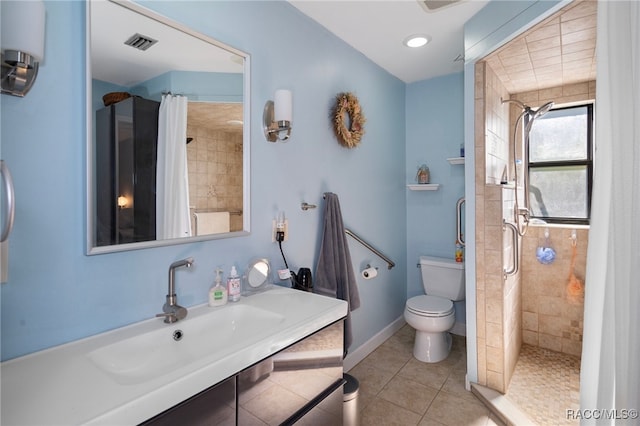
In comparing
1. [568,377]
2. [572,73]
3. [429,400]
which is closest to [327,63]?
[572,73]

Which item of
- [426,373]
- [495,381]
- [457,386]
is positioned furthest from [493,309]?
[426,373]

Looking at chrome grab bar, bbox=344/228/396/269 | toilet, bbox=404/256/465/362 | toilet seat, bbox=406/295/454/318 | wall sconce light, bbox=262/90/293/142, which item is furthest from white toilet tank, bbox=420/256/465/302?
wall sconce light, bbox=262/90/293/142

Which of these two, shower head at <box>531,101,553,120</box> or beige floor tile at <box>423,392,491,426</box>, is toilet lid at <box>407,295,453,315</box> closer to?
beige floor tile at <box>423,392,491,426</box>

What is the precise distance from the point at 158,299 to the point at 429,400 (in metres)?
1.79

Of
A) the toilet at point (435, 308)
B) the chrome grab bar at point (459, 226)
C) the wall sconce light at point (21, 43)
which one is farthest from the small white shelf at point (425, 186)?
the wall sconce light at point (21, 43)

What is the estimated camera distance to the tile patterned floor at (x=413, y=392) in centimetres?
193

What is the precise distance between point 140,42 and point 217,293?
104 centimetres

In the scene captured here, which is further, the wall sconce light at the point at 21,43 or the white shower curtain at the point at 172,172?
the white shower curtain at the point at 172,172

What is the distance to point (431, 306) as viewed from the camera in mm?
2588

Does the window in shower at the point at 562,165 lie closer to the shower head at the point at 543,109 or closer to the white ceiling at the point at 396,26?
the shower head at the point at 543,109

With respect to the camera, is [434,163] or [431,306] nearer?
[431,306]

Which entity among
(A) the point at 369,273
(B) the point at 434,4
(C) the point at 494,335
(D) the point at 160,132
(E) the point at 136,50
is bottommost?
(C) the point at 494,335

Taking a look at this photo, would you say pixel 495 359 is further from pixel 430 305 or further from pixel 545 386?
pixel 430 305

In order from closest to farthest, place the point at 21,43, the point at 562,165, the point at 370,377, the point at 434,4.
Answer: the point at 21,43, the point at 434,4, the point at 370,377, the point at 562,165
